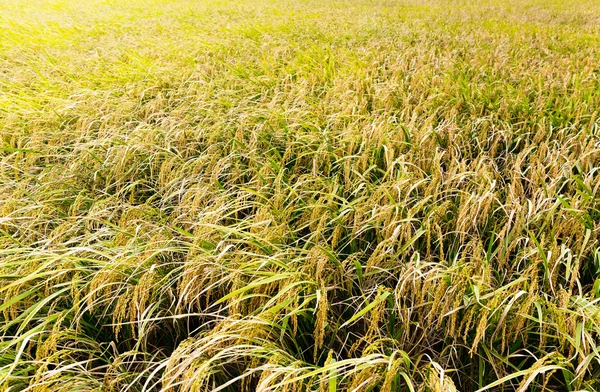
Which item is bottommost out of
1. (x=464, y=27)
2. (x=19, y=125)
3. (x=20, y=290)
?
(x=464, y=27)

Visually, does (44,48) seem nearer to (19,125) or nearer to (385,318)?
(19,125)

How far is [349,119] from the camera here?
9.85ft

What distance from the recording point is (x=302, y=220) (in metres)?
1.93

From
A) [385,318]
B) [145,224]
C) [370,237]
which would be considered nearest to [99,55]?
[145,224]

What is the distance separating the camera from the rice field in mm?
1315

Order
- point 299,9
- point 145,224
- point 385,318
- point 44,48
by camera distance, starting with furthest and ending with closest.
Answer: point 299,9
point 44,48
point 145,224
point 385,318

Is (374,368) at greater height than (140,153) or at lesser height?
lesser

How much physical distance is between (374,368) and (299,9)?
1024 cm

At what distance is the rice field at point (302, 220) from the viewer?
1315 mm

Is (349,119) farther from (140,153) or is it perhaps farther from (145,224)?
(145,224)

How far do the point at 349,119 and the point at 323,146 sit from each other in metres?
0.60

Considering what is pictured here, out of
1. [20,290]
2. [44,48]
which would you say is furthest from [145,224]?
[44,48]

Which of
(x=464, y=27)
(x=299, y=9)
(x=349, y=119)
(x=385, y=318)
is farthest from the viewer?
(x=299, y=9)

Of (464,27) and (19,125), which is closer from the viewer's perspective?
(19,125)
